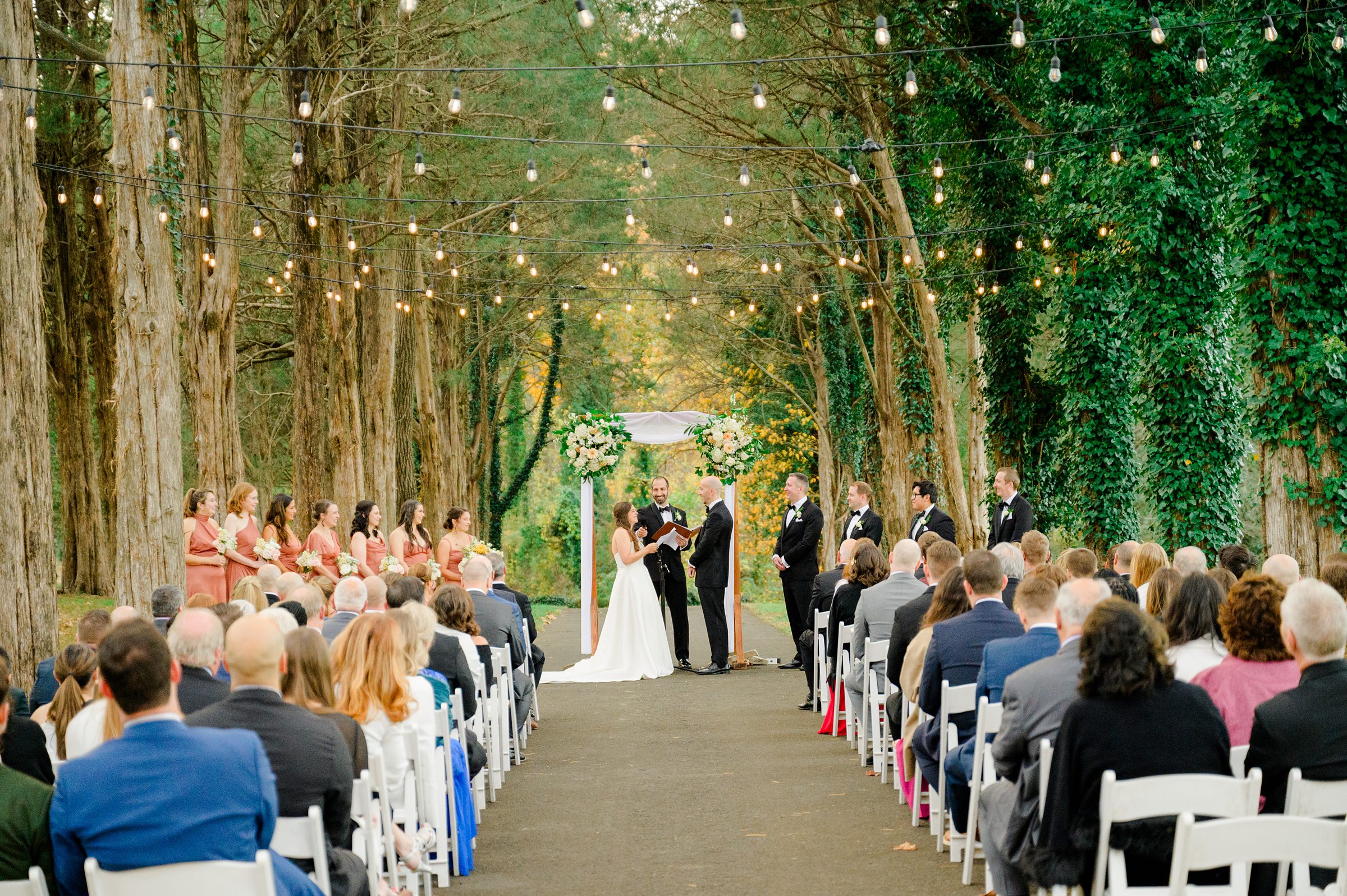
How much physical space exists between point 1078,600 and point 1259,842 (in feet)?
4.21

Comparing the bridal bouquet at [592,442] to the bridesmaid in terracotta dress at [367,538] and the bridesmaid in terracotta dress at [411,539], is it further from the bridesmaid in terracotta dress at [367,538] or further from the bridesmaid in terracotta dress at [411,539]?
the bridesmaid in terracotta dress at [367,538]

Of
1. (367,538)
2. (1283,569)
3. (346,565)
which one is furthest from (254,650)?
(367,538)

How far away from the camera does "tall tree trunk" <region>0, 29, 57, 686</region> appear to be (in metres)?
8.97

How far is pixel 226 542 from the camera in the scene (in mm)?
10188

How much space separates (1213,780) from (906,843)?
2855mm

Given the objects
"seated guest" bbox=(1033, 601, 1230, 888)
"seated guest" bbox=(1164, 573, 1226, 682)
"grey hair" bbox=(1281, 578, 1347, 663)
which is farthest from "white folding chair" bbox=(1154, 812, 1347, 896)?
"seated guest" bbox=(1164, 573, 1226, 682)

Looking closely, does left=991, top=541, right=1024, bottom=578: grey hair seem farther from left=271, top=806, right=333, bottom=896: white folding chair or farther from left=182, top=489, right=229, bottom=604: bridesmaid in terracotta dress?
left=182, top=489, right=229, bottom=604: bridesmaid in terracotta dress

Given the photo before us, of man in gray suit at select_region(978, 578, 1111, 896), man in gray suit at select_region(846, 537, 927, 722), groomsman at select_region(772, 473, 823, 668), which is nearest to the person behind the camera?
man in gray suit at select_region(978, 578, 1111, 896)

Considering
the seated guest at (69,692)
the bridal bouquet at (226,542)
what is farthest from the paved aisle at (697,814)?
the bridal bouquet at (226,542)

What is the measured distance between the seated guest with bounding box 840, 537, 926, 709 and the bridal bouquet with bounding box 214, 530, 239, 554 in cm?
496

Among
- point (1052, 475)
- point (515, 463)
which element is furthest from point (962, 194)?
point (515, 463)

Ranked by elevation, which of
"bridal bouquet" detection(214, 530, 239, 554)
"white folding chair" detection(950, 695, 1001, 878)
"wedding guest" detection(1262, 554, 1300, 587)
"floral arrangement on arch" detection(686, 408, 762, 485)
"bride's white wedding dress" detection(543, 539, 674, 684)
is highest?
"floral arrangement on arch" detection(686, 408, 762, 485)

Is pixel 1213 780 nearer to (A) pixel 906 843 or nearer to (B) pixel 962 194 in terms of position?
(A) pixel 906 843

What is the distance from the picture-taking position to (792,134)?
63.7ft
